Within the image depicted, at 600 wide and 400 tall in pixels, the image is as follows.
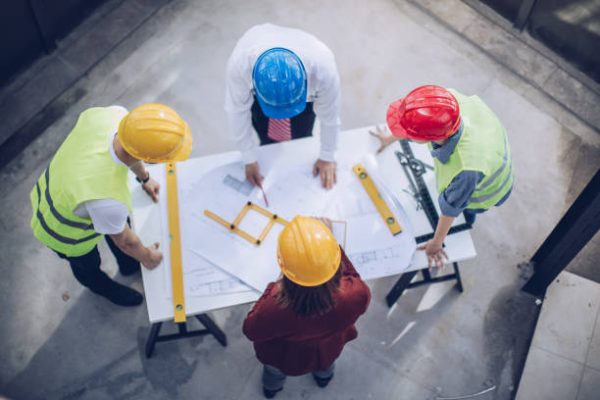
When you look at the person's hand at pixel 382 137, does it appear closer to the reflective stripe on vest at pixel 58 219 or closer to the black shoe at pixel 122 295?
the reflective stripe on vest at pixel 58 219

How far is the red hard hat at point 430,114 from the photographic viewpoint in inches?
91.7

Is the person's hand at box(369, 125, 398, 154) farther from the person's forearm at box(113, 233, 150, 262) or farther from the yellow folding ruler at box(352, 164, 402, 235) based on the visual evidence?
the person's forearm at box(113, 233, 150, 262)

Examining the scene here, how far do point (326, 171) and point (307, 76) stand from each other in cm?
49

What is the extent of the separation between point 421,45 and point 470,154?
2.27 meters

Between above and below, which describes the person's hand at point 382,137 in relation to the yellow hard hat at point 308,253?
below

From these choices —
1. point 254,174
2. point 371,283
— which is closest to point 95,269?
point 254,174

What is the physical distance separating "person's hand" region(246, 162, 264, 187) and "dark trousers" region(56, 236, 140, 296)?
0.91 metres

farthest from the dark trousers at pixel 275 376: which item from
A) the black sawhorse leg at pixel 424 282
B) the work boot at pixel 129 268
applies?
the work boot at pixel 129 268

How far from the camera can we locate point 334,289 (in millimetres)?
2146

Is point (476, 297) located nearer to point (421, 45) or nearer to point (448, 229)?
point (448, 229)

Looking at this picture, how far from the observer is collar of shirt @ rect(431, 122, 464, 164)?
96.3 inches

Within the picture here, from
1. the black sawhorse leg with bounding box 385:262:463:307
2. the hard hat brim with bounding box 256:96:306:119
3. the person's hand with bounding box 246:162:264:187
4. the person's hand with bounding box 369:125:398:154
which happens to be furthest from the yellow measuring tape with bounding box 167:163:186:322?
the black sawhorse leg with bounding box 385:262:463:307

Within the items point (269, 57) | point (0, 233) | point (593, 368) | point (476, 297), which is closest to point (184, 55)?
point (0, 233)

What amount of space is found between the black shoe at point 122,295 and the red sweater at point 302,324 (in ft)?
4.00
